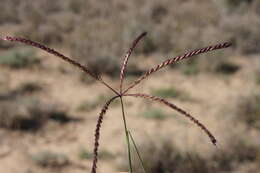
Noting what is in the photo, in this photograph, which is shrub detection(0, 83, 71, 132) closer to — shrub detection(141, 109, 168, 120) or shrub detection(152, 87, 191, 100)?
shrub detection(141, 109, 168, 120)

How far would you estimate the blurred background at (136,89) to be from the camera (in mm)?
6863

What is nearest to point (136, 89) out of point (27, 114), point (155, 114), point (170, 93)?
point (170, 93)

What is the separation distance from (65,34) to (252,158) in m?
7.62

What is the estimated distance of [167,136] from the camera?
7027 millimetres

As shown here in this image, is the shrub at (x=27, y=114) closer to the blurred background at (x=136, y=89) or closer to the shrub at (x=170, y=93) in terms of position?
the blurred background at (x=136, y=89)

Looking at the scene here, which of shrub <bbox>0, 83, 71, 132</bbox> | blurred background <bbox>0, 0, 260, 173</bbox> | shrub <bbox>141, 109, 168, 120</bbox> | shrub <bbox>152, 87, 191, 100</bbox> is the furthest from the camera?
shrub <bbox>152, 87, 191, 100</bbox>

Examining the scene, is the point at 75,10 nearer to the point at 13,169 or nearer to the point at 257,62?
the point at 257,62

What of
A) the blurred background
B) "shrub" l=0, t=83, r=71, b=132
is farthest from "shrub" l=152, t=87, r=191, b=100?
"shrub" l=0, t=83, r=71, b=132

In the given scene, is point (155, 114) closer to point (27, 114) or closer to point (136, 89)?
point (136, 89)

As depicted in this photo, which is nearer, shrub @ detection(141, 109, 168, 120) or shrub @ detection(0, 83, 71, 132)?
shrub @ detection(0, 83, 71, 132)

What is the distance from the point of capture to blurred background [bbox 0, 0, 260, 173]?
6863mm

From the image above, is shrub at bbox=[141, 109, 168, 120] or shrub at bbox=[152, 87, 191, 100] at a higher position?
shrub at bbox=[152, 87, 191, 100]

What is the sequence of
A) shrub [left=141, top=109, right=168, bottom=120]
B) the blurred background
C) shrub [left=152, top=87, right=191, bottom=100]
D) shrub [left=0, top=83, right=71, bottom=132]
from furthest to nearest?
shrub [left=152, top=87, right=191, bottom=100] → shrub [left=141, top=109, right=168, bottom=120] → shrub [left=0, top=83, right=71, bottom=132] → the blurred background

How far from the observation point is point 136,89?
9297mm
